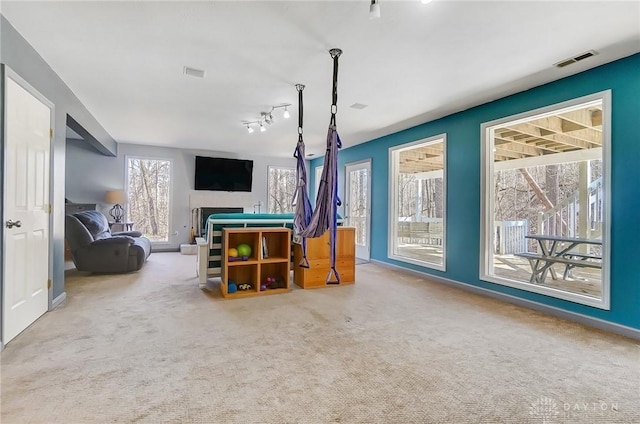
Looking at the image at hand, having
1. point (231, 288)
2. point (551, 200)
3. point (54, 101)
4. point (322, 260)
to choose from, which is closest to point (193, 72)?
point (54, 101)

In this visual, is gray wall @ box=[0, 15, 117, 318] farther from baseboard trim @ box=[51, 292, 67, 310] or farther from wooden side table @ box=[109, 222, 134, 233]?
wooden side table @ box=[109, 222, 134, 233]

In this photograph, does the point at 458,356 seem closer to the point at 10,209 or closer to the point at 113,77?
the point at 10,209

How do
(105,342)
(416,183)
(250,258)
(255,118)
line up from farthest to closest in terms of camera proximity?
(416,183), (255,118), (250,258), (105,342)

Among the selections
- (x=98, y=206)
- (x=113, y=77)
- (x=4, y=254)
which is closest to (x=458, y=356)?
(x=4, y=254)

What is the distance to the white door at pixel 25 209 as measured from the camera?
2311mm

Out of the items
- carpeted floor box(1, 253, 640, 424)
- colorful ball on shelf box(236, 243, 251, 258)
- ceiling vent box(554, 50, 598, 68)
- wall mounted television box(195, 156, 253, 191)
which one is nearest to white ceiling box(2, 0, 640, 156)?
ceiling vent box(554, 50, 598, 68)

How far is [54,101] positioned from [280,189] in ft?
18.9

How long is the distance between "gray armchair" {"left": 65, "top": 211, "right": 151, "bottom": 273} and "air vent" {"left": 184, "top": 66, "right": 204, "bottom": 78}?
9.40 feet

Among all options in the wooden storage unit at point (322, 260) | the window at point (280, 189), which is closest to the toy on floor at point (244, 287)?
the wooden storage unit at point (322, 260)

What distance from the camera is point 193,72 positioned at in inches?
125

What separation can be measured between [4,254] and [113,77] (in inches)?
79.6

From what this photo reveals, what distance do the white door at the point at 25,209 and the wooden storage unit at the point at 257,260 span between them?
165 centimetres

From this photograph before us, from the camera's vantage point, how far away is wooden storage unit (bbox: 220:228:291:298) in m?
3.71

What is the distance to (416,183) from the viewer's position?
7.51 m
